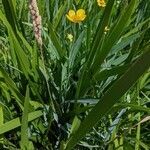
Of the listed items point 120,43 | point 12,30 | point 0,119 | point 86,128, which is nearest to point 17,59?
point 12,30

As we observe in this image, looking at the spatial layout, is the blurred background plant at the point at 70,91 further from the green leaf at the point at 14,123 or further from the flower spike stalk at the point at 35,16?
the flower spike stalk at the point at 35,16

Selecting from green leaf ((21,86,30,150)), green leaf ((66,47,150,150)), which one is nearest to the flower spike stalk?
green leaf ((21,86,30,150))

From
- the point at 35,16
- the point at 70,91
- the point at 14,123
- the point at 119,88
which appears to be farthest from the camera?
the point at 70,91

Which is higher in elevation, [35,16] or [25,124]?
[35,16]

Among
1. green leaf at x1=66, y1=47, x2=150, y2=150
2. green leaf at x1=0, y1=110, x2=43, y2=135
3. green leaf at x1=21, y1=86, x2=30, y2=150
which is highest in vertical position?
green leaf at x1=66, y1=47, x2=150, y2=150

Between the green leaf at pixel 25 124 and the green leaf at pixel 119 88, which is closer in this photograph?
the green leaf at pixel 119 88

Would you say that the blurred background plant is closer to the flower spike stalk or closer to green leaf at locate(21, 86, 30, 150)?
green leaf at locate(21, 86, 30, 150)

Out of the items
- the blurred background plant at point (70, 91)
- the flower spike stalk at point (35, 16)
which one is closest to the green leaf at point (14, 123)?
the blurred background plant at point (70, 91)

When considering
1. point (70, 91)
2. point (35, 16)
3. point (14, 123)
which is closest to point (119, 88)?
point (35, 16)

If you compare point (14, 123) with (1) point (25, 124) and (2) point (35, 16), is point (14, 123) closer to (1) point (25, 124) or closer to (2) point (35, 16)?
(1) point (25, 124)

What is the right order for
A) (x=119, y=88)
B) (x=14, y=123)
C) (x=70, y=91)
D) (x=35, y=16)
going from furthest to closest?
1. (x=70, y=91)
2. (x=14, y=123)
3. (x=35, y=16)
4. (x=119, y=88)

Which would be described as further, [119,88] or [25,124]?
[25,124]
